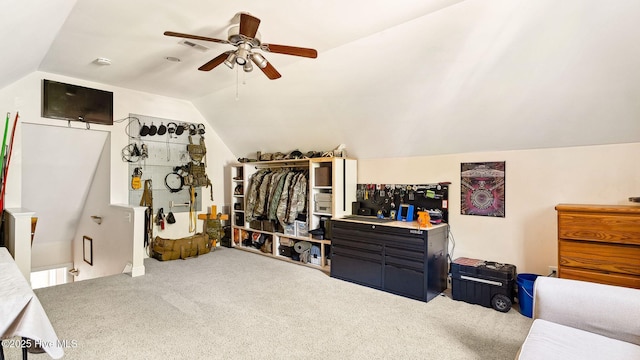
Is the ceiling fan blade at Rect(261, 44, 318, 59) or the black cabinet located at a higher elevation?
the ceiling fan blade at Rect(261, 44, 318, 59)

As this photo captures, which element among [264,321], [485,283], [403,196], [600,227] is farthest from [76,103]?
[600,227]

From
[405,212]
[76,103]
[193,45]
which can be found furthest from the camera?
[76,103]

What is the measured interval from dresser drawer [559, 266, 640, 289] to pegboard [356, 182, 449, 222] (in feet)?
4.41

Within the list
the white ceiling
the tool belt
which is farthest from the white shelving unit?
the tool belt

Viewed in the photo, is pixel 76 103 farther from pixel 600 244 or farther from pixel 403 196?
pixel 600 244

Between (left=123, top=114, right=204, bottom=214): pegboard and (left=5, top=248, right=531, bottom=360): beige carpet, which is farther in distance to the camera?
(left=123, top=114, right=204, bottom=214): pegboard

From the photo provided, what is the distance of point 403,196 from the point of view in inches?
167

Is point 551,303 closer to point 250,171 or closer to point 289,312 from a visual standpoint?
point 289,312

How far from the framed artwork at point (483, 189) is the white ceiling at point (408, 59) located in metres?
0.23

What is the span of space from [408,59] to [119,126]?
14.2 feet

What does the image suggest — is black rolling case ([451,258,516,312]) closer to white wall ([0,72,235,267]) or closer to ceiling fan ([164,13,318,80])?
ceiling fan ([164,13,318,80])

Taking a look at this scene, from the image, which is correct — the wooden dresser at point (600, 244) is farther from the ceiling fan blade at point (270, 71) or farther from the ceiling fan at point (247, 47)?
the ceiling fan blade at point (270, 71)

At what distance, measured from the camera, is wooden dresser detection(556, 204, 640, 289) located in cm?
250

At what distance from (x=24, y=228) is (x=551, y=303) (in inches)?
188
